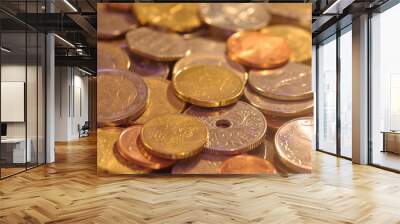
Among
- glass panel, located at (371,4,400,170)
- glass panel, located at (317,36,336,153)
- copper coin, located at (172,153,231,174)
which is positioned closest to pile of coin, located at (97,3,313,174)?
copper coin, located at (172,153,231,174)

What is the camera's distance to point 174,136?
588cm

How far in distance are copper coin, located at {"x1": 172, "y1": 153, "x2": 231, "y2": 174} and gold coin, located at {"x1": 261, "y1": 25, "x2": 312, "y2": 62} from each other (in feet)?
6.49

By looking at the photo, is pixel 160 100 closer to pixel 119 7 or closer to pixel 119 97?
pixel 119 97

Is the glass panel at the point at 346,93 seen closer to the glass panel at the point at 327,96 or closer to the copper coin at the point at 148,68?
the glass panel at the point at 327,96

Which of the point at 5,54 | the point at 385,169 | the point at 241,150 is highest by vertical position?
the point at 5,54

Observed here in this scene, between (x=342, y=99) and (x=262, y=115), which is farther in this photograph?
(x=342, y=99)

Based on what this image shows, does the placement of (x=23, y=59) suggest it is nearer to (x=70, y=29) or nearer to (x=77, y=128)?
(x=70, y=29)

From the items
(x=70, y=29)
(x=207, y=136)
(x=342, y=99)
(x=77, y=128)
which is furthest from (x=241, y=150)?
(x=77, y=128)

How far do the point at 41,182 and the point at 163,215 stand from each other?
107 inches

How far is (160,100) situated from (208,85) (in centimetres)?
79

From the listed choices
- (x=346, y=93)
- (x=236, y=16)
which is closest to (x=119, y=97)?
(x=236, y=16)

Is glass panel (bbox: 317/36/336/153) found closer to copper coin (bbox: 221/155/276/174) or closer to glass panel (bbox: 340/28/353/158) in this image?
glass panel (bbox: 340/28/353/158)

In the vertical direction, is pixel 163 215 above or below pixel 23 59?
below

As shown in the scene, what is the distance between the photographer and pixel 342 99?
873 cm
